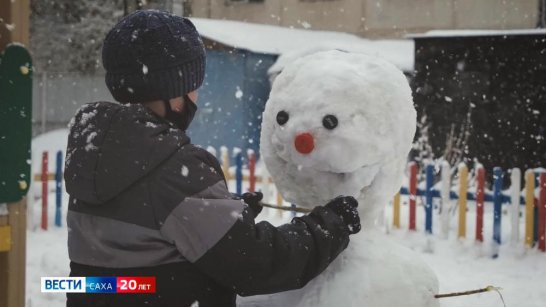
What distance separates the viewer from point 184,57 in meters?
1.74

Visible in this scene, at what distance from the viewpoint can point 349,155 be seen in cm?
235

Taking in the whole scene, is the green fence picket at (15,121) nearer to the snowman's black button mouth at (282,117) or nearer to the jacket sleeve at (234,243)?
A: the snowman's black button mouth at (282,117)

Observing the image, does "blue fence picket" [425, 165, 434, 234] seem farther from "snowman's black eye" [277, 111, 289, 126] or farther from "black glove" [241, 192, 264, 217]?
"black glove" [241, 192, 264, 217]

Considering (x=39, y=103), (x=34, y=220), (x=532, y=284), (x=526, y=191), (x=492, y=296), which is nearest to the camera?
(x=492, y=296)

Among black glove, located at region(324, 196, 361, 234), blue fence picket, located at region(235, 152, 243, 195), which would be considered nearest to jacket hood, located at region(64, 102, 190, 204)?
black glove, located at region(324, 196, 361, 234)

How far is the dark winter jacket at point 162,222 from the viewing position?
1542 millimetres

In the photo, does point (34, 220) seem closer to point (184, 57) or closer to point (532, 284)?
point (532, 284)

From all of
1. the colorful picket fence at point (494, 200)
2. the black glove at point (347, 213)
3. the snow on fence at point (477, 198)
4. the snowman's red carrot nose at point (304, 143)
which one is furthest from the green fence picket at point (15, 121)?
the colorful picket fence at point (494, 200)

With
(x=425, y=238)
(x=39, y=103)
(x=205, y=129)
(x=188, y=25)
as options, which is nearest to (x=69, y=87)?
(x=39, y=103)

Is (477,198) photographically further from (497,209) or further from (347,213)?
(347,213)

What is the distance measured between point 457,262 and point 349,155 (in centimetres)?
452

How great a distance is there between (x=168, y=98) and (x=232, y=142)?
12.2 metres

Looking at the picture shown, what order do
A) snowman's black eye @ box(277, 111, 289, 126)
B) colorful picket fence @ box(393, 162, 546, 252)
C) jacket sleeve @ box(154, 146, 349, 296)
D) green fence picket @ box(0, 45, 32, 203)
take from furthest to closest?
1. colorful picket fence @ box(393, 162, 546, 252)
2. green fence picket @ box(0, 45, 32, 203)
3. snowman's black eye @ box(277, 111, 289, 126)
4. jacket sleeve @ box(154, 146, 349, 296)

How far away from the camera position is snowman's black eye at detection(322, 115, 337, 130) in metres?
2.34
